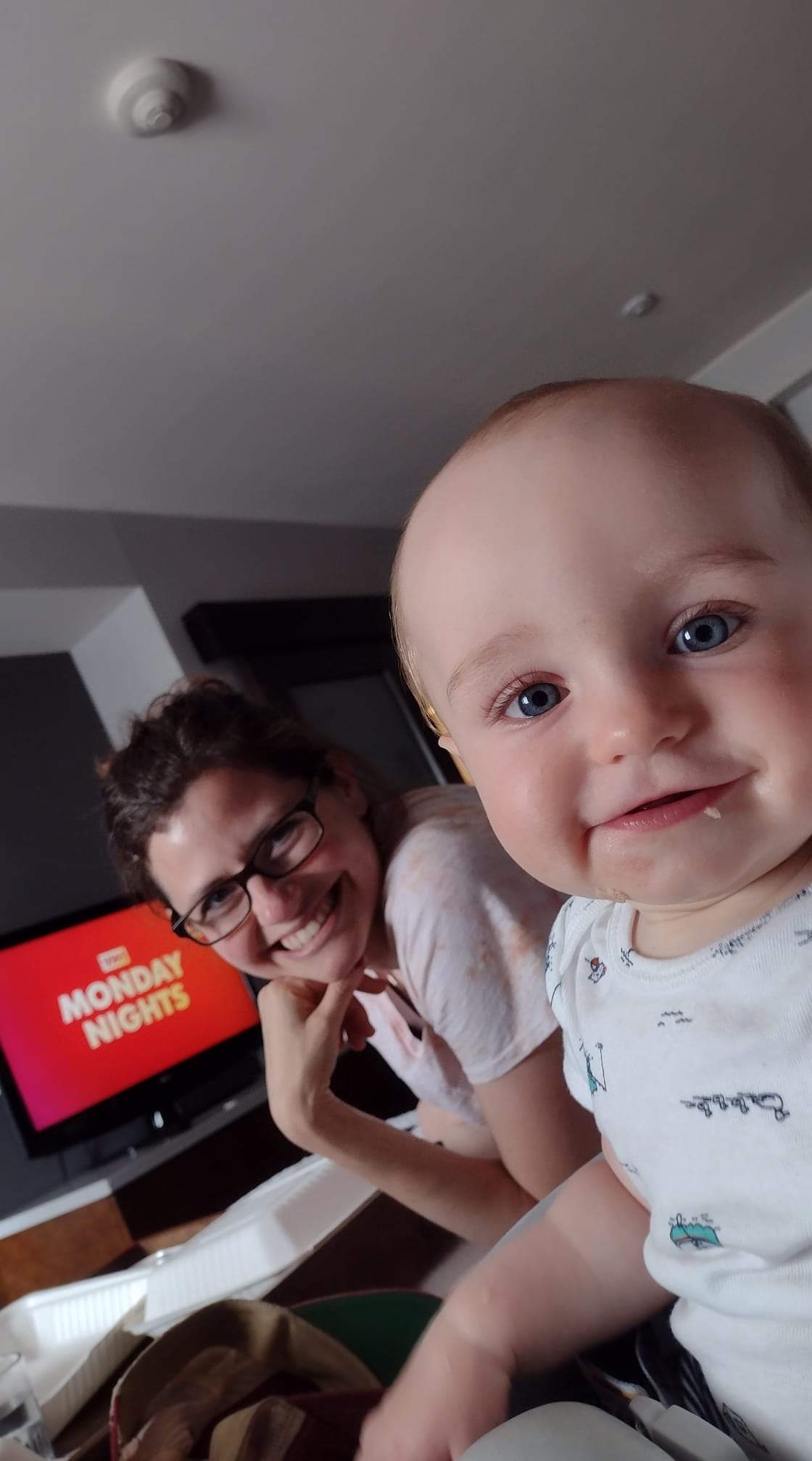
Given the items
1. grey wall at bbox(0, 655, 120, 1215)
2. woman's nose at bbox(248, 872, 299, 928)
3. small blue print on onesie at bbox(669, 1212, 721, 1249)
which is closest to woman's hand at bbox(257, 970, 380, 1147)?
woman's nose at bbox(248, 872, 299, 928)

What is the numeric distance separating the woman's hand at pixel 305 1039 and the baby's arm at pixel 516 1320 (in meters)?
0.51

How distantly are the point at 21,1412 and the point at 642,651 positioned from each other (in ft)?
3.38

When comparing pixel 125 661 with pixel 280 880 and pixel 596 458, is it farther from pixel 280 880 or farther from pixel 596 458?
pixel 596 458

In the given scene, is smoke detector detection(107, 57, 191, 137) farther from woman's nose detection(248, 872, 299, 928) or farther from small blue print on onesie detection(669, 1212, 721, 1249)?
small blue print on onesie detection(669, 1212, 721, 1249)

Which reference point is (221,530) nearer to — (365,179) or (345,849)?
(365,179)

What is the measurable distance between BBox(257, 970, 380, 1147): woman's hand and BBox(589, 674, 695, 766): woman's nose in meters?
0.77

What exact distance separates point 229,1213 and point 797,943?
1103 mm

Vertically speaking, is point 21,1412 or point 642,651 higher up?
point 642,651

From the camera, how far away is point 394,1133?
102 centimetres

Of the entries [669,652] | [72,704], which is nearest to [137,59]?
[669,652]

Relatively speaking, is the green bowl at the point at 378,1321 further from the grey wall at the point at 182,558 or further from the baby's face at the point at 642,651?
the grey wall at the point at 182,558

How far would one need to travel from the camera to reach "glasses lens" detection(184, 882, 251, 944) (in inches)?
43.9

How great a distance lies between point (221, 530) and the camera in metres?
3.17

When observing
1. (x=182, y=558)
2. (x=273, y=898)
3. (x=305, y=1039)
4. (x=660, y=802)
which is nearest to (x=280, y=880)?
(x=273, y=898)
